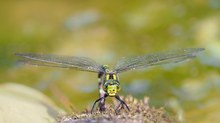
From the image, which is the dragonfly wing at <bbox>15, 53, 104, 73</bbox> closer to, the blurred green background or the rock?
the rock

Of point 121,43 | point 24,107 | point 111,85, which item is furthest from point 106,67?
point 121,43

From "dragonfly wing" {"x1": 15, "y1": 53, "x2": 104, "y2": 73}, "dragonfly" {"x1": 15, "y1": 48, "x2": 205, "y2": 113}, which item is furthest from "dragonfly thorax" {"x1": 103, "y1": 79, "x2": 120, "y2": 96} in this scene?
"dragonfly wing" {"x1": 15, "y1": 53, "x2": 104, "y2": 73}

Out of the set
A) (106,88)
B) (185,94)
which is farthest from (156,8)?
(106,88)

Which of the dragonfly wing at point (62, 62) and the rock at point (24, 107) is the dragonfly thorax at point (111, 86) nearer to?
the dragonfly wing at point (62, 62)

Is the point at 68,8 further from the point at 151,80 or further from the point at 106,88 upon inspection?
the point at 106,88

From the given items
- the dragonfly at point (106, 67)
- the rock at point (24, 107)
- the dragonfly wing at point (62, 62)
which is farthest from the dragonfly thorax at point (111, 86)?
the rock at point (24, 107)
